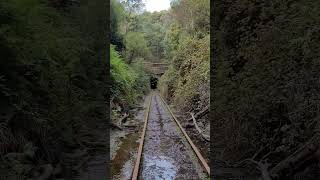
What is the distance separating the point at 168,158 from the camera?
12.1 m

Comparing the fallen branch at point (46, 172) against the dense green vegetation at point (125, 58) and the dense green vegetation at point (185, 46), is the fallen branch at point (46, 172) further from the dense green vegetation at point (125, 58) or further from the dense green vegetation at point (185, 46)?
the dense green vegetation at point (185, 46)

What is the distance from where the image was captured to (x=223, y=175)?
9.73m

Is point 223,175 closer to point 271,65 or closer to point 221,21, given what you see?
point 271,65

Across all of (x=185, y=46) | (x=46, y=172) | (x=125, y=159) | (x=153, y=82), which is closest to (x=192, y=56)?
(x=185, y=46)

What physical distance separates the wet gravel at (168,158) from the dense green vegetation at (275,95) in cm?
94

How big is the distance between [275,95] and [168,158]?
4.42m

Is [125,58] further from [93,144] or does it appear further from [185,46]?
[93,144]

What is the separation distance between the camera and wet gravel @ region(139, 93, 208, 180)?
1016 cm

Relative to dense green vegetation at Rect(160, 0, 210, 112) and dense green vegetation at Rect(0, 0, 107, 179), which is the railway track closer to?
dense green vegetation at Rect(0, 0, 107, 179)

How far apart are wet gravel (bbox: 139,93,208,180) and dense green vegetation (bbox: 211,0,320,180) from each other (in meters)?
0.94

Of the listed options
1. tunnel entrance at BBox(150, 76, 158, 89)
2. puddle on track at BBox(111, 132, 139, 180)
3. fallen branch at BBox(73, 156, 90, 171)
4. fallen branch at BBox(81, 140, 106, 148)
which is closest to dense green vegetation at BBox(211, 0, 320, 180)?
puddle on track at BBox(111, 132, 139, 180)

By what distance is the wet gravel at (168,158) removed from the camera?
10.2 metres

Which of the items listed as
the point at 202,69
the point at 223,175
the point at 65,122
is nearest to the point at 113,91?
the point at 202,69

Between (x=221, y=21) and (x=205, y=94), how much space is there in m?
5.24
